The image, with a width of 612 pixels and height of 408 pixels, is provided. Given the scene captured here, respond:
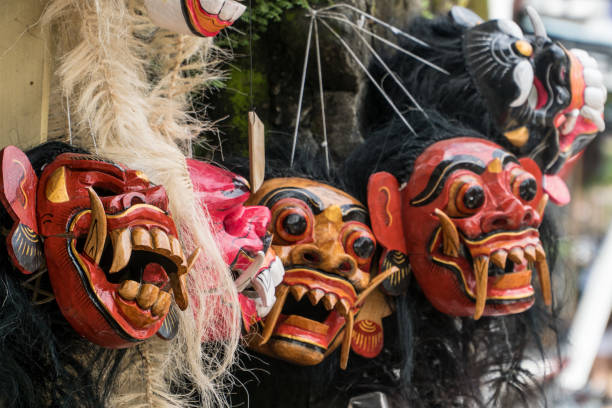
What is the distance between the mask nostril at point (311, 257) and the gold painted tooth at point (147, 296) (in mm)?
454

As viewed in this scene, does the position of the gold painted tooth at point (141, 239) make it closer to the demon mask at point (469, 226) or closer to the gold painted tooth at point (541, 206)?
the demon mask at point (469, 226)

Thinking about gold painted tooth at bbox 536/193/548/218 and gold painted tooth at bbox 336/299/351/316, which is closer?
gold painted tooth at bbox 336/299/351/316

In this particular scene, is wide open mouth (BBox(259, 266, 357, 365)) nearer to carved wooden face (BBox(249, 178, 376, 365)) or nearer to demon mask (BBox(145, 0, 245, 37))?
carved wooden face (BBox(249, 178, 376, 365))

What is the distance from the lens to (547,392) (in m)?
1.71

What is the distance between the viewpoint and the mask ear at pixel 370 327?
4.78 feet

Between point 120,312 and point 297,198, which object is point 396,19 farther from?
point 120,312

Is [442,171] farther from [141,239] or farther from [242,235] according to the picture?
[141,239]

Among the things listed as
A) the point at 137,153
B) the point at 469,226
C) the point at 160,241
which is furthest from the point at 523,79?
the point at 160,241

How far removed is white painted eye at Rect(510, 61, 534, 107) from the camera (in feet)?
4.97

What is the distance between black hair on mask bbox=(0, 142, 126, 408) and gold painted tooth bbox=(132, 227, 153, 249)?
0.12m

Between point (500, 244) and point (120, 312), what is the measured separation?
75 cm

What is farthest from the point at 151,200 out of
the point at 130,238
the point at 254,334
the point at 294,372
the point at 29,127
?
the point at 294,372

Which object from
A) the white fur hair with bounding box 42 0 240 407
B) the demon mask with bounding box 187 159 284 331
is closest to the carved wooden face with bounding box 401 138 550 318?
the demon mask with bounding box 187 159 284 331

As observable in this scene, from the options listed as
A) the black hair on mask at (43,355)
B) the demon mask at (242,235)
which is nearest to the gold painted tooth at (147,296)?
the black hair on mask at (43,355)
